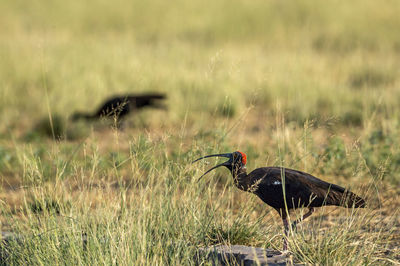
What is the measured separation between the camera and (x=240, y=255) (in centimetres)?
311

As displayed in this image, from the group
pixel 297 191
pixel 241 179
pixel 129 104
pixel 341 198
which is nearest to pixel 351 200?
pixel 341 198

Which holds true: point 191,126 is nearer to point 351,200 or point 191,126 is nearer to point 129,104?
point 129,104

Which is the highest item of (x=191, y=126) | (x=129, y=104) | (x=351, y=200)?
(x=351, y=200)

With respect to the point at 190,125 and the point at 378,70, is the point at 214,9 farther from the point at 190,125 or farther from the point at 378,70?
the point at 190,125

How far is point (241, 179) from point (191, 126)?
470 cm

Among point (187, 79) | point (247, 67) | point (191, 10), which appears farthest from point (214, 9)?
point (187, 79)

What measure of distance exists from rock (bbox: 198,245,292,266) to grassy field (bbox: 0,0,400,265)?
8 cm

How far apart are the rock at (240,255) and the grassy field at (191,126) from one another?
3.3 inches

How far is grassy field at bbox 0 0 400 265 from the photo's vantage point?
3305mm

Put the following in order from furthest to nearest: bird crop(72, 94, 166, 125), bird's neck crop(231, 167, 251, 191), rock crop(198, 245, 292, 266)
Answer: bird crop(72, 94, 166, 125) < bird's neck crop(231, 167, 251, 191) < rock crop(198, 245, 292, 266)

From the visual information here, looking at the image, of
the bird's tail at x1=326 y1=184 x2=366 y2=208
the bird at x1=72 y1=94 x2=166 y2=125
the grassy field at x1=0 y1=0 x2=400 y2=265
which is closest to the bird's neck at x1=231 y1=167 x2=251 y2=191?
the grassy field at x1=0 y1=0 x2=400 y2=265

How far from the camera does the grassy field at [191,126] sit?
130 inches

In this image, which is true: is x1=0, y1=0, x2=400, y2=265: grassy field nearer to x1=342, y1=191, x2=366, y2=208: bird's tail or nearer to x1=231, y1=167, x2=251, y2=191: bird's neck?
x1=342, y1=191, x2=366, y2=208: bird's tail

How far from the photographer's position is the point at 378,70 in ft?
35.5
